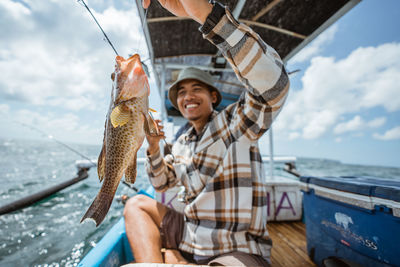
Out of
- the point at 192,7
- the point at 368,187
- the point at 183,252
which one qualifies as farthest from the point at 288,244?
the point at 192,7

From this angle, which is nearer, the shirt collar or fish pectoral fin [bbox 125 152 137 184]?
fish pectoral fin [bbox 125 152 137 184]

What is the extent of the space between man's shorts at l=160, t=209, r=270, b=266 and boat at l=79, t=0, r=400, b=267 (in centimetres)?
55

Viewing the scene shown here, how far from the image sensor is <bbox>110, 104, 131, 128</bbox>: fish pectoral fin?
1159mm

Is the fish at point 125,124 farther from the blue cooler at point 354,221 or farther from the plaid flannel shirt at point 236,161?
the blue cooler at point 354,221

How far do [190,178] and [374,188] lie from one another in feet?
5.50

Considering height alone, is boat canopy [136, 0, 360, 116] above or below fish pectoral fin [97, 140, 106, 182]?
above

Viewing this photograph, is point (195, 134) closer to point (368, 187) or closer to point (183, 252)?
point (183, 252)

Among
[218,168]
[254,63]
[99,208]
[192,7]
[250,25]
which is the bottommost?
[99,208]

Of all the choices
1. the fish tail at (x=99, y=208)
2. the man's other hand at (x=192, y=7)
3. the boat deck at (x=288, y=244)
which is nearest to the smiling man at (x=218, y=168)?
the man's other hand at (x=192, y=7)

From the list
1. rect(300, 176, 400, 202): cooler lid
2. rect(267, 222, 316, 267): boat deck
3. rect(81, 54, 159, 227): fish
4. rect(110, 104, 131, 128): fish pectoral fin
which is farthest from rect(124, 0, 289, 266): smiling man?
rect(267, 222, 316, 267): boat deck

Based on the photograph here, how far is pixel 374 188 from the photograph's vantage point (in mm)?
1648

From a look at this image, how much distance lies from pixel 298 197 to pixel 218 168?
10.2ft

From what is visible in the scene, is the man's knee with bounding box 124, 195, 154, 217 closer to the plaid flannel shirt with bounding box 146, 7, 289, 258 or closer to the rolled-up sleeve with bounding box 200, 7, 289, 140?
the plaid flannel shirt with bounding box 146, 7, 289, 258

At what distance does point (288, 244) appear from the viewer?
122 inches
